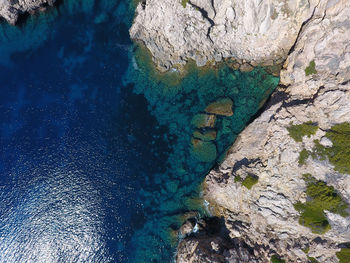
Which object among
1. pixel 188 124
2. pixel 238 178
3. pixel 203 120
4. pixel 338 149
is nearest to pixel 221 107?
pixel 203 120

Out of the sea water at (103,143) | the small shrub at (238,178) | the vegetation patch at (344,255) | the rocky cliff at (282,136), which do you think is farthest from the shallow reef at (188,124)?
the vegetation patch at (344,255)

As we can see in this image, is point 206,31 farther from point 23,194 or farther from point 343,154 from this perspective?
point 23,194

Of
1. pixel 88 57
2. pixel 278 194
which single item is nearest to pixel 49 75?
pixel 88 57

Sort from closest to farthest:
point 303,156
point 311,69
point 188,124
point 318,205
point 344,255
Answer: point 344,255 → point 318,205 → point 303,156 → point 311,69 → point 188,124

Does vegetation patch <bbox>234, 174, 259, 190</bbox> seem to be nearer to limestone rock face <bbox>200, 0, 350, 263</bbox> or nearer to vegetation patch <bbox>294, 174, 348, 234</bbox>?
limestone rock face <bbox>200, 0, 350, 263</bbox>

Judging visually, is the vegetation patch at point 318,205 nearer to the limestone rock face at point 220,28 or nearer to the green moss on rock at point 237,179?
the green moss on rock at point 237,179

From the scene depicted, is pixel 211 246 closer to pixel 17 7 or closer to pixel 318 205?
pixel 318 205

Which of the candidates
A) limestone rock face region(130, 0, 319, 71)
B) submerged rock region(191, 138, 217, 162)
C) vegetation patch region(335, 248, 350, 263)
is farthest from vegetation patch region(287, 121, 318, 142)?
limestone rock face region(130, 0, 319, 71)
